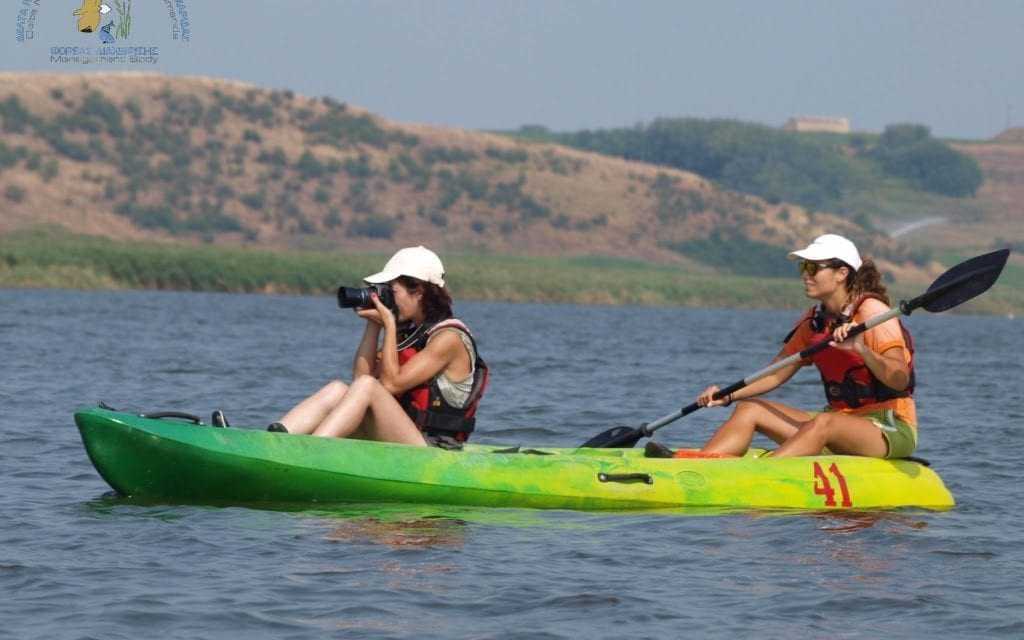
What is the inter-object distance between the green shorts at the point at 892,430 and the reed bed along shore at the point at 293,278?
113 ft

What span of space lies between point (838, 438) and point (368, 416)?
2.67 metres

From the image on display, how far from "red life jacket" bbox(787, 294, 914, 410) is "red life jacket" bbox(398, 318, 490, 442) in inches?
75.3

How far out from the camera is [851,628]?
298 inches

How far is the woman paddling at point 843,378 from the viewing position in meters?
10.1

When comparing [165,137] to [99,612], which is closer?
[99,612]

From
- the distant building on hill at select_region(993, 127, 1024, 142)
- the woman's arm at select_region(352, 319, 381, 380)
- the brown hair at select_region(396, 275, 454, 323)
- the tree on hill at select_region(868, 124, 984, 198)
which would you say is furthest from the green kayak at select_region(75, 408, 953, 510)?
the distant building on hill at select_region(993, 127, 1024, 142)

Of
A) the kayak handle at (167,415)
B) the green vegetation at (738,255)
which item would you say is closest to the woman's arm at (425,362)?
the kayak handle at (167,415)

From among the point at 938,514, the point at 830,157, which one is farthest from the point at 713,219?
the point at 938,514

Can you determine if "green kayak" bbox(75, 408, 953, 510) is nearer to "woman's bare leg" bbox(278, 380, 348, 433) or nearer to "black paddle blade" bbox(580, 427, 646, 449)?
"woman's bare leg" bbox(278, 380, 348, 433)

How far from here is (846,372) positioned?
10352mm

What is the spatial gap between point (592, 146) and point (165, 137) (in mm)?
48698

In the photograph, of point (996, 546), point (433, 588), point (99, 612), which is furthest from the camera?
point (996, 546)

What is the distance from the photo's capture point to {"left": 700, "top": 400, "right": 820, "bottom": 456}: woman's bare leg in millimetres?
10633

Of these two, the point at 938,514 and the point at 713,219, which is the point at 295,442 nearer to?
the point at 938,514
